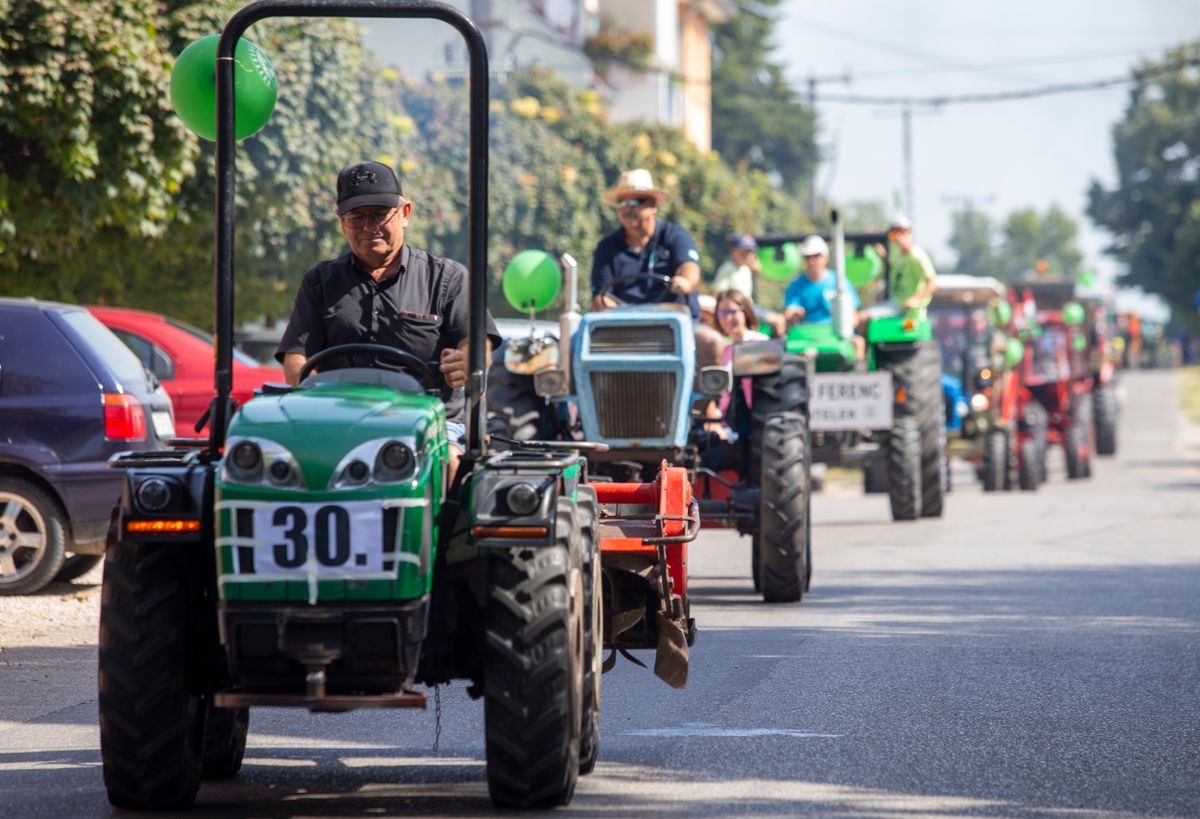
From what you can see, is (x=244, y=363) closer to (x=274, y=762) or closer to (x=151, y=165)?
(x=151, y=165)

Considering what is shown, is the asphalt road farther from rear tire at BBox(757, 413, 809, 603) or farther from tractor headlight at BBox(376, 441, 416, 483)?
tractor headlight at BBox(376, 441, 416, 483)

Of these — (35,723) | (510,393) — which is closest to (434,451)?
(35,723)

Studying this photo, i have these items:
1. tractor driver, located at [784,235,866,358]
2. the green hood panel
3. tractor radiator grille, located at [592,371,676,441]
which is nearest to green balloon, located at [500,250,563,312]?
tractor radiator grille, located at [592,371,676,441]

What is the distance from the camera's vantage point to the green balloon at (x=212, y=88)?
7883 millimetres

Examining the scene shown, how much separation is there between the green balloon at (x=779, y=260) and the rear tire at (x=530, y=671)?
1442 centimetres

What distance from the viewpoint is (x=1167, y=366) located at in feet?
364

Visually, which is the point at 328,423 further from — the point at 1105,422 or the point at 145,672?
the point at 1105,422

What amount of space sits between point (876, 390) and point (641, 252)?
5.69 meters

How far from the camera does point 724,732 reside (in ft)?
27.1

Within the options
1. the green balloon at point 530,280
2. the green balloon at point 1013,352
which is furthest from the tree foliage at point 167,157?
→ the green balloon at point 1013,352

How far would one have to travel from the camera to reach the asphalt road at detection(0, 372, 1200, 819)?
6926mm

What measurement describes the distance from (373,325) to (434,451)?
109cm

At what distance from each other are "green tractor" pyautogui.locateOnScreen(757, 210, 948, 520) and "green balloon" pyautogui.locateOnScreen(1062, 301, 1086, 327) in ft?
51.6

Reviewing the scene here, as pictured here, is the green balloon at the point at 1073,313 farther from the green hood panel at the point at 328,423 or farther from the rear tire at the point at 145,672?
the rear tire at the point at 145,672
